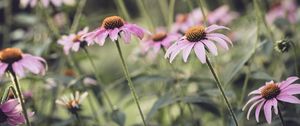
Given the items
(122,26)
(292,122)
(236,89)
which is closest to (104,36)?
(122,26)

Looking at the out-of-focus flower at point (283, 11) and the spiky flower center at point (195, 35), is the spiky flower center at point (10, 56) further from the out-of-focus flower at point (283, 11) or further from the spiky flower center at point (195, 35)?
the out-of-focus flower at point (283, 11)

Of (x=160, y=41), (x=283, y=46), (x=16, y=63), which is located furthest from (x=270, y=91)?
(x=16, y=63)

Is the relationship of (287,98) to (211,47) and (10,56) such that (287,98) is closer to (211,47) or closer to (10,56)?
(211,47)

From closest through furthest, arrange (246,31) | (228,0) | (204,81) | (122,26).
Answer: (122,26) < (204,81) < (246,31) < (228,0)

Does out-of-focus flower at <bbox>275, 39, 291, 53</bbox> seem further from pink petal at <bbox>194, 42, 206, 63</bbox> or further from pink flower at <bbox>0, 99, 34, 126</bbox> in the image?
pink flower at <bbox>0, 99, 34, 126</bbox>

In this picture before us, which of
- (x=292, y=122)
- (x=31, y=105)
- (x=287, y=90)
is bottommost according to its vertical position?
(x=292, y=122)

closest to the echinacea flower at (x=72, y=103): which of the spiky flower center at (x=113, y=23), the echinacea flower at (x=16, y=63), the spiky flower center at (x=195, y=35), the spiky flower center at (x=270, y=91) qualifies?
the echinacea flower at (x=16, y=63)

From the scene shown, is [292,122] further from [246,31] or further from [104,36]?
[246,31]
